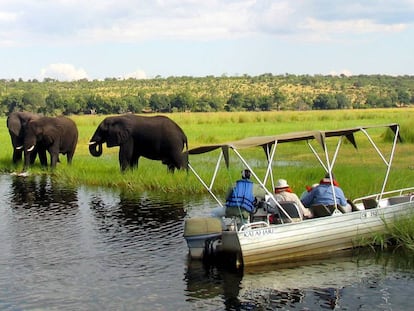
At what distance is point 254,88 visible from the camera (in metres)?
142

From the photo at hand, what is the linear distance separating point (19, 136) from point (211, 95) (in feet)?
295

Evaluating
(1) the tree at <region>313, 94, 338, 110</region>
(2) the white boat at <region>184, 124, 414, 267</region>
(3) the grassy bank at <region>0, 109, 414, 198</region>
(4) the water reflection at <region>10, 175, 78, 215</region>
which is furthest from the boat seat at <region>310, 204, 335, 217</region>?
(1) the tree at <region>313, 94, 338, 110</region>

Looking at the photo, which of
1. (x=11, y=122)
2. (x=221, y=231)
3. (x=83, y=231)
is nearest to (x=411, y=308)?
(x=221, y=231)

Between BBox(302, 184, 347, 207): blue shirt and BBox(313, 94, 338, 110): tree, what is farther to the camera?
BBox(313, 94, 338, 110): tree

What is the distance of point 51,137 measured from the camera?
29969 mm

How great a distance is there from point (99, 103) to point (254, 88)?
195ft

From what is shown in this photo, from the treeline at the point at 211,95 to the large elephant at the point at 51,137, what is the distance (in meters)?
53.2

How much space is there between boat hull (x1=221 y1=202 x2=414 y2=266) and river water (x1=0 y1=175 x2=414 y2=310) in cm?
27

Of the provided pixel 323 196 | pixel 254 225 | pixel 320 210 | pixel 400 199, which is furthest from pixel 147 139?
pixel 254 225

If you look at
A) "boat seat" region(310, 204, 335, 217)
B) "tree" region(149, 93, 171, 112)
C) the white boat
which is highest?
"tree" region(149, 93, 171, 112)

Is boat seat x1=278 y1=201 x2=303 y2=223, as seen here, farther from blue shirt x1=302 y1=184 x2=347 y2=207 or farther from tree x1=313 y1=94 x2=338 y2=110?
tree x1=313 y1=94 x2=338 y2=110

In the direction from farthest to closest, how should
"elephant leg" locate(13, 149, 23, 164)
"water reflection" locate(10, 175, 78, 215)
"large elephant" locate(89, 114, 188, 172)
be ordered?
"elephant leg" locate(13, 149, 23, 164)
"large elephant" locate(89, 114, 188, 172)
"water reflection" locate(10, 175, 78, 215)

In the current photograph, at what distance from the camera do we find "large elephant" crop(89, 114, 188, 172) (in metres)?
26.6

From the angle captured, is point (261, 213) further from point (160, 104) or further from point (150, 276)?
point (160, 104)
